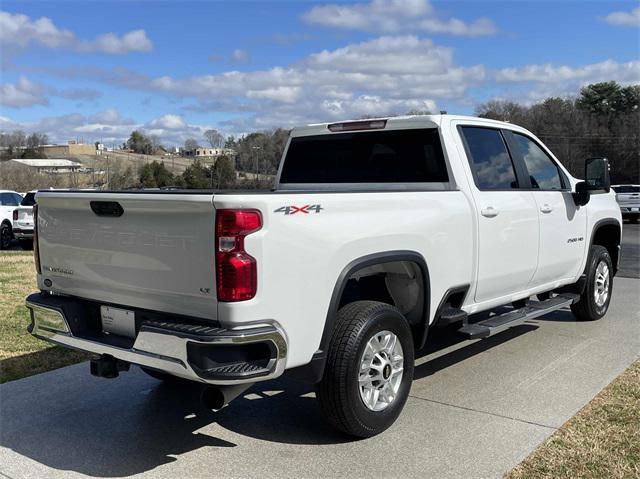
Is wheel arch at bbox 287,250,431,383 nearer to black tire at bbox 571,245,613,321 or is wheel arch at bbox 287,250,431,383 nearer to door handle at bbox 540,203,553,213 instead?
door handle at bbox 540,203,553,213

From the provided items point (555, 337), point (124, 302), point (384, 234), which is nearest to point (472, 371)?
point (555, 337)

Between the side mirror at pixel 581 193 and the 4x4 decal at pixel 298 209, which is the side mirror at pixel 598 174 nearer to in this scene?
the side mirror at pixel 581 193

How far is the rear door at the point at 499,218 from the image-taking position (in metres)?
5.18

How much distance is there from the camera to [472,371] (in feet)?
18.4

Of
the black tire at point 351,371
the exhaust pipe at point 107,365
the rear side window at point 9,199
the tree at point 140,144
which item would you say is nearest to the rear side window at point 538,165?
the black tire at point 351,371

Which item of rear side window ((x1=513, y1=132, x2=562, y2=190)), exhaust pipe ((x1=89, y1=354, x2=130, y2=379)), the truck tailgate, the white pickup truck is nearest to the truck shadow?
the white pickup truck

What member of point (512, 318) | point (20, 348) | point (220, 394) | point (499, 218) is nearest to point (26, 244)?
point (20, 348)

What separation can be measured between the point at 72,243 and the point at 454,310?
2806mm

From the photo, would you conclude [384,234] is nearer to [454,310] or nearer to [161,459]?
[454,310]

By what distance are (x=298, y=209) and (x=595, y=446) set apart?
235cm

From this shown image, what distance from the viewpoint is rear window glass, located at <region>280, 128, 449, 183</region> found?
5219 millimetres

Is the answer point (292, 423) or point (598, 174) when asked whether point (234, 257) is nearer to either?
point (292, 423)

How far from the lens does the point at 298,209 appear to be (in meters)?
3.60

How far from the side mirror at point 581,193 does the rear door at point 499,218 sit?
1007 mm
